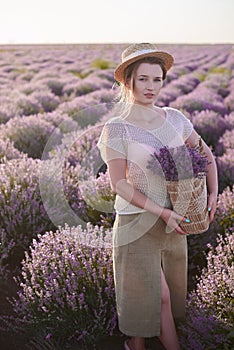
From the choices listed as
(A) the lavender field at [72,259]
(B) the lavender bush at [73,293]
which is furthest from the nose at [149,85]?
(B) the lavender bush at [73,293]

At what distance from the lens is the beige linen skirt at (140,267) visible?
2.35 m

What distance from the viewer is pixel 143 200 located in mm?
2219

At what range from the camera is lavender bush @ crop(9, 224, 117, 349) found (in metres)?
2.66

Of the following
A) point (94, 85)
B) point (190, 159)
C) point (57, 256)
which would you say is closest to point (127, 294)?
point (57, 256)

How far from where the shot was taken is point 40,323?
2727 millimetres

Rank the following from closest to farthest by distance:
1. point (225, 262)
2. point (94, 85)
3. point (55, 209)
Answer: point (225, 262)
point (55, 209)
point (94, 85)

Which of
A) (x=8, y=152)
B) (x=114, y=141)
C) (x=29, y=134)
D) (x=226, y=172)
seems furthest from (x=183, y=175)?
(x=29, y=134)

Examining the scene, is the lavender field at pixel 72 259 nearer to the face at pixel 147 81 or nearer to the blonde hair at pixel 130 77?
the blonde hair at pixel 130 77

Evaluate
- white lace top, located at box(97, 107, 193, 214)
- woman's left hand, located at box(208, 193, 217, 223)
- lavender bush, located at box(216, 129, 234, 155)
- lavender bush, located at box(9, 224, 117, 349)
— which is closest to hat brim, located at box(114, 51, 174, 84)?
white lace top, located at box(97, 107, 193, 214)

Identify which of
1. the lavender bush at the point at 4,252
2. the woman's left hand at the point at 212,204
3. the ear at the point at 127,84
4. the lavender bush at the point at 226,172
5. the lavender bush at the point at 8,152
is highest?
the ear at the point at 127,84

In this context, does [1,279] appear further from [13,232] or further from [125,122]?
[125,122]

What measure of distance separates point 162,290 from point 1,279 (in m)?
1.48

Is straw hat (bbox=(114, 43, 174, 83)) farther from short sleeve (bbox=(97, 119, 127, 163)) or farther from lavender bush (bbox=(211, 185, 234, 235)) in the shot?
lavender bush (bbox=(211, 185, 234, 235))

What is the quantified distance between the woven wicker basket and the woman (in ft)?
0.13
